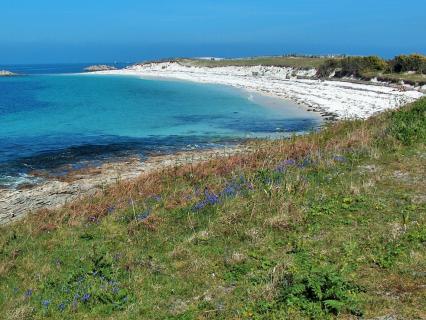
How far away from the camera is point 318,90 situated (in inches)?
2256

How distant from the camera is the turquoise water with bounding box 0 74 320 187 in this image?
86.5 ft

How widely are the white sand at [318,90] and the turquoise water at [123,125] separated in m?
3.30

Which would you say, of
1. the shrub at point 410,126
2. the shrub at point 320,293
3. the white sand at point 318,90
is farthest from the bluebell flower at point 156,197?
the white sand at point 318,90

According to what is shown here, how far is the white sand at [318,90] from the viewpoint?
39.8m

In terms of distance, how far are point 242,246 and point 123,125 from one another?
101ft

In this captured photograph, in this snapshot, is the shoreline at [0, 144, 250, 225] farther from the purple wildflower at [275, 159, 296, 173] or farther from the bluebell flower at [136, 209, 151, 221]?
the bluebell flower at [136, 209, 151, 221]

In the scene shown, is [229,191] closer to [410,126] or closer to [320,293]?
[320,293]

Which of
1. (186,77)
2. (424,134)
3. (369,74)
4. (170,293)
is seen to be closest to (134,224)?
(170,293)

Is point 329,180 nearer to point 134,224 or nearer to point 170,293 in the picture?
point 134,224

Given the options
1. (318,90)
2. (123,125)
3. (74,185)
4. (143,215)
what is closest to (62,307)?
(143,215)

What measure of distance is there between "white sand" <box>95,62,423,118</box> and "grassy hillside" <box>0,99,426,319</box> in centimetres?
1863

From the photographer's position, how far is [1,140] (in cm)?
3169

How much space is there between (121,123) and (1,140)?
35.4 ft

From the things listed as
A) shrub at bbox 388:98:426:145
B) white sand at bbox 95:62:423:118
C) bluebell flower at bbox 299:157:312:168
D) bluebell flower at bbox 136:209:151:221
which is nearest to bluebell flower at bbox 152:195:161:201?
bluebell flower at bbox 136:209:151:221
